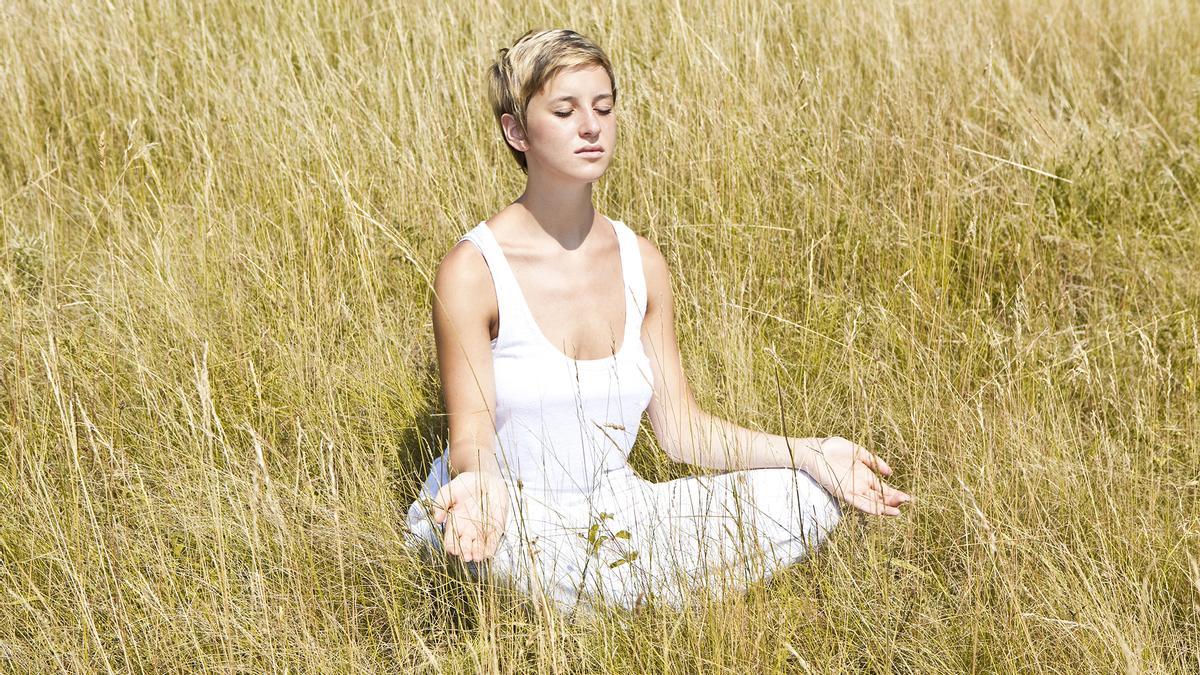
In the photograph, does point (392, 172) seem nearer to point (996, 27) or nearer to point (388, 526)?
point (388, 526)

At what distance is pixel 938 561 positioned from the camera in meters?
2.34

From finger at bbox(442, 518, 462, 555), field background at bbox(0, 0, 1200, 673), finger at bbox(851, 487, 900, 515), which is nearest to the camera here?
finger at bbox(442, 518, 462, 555)

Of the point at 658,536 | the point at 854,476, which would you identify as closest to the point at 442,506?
the point at 658,536

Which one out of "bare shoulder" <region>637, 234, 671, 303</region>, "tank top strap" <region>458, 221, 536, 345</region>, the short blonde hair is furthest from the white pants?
the short blonde hair

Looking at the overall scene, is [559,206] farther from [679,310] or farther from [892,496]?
[892,496]

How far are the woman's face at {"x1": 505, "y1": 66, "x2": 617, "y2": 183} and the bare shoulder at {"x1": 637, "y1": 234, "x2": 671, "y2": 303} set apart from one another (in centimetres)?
31

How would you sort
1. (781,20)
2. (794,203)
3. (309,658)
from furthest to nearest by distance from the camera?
(781,20)
(794,203)
(309,658)

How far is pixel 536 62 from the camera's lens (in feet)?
7.72

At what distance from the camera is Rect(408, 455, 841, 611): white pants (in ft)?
6.95

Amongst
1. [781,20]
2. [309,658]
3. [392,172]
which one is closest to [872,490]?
[309,658]

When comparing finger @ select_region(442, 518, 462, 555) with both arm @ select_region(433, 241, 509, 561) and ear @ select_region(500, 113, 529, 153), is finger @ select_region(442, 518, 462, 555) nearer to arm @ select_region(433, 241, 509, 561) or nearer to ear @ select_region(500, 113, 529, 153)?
arm @ select_region(433, 241, 509, 561)

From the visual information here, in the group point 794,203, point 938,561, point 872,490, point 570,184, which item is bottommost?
point 938,561

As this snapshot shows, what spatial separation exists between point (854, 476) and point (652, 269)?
0.69 m

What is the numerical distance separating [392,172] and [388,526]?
4.67 feet
